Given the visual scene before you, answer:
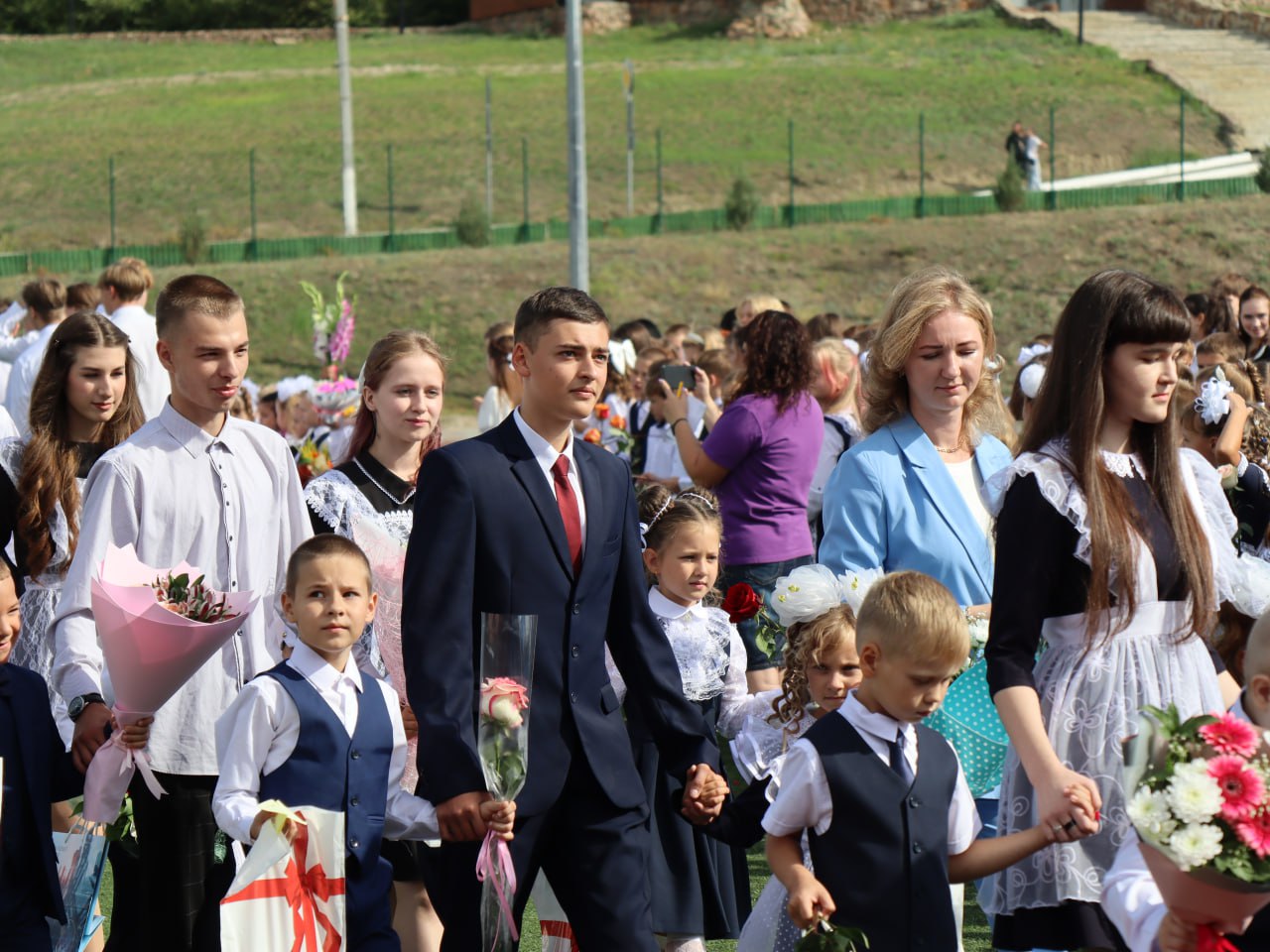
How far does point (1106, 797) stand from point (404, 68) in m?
61.5

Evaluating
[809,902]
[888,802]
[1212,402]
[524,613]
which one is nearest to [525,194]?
[1212,402]

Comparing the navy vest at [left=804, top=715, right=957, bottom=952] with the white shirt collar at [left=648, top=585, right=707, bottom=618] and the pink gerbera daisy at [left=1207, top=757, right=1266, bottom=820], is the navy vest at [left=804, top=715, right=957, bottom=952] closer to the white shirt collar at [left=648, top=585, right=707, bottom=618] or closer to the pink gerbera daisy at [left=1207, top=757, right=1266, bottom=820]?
the pink gerbera daisy at [left=1207, top=757, right=1266, bottom=820]

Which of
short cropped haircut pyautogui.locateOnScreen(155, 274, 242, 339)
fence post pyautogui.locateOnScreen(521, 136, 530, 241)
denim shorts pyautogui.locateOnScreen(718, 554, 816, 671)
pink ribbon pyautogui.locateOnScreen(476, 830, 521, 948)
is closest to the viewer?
pink ribbon pyautogui.locateOnScreen(476, 830, 521, 948)

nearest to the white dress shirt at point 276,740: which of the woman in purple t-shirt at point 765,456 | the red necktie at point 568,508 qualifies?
the red necktie at point 568,508

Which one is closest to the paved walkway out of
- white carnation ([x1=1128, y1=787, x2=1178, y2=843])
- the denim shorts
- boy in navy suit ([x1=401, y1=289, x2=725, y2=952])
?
the denim shorts

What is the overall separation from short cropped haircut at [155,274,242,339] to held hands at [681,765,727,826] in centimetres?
191

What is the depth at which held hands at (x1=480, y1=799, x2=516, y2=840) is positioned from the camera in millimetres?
4062

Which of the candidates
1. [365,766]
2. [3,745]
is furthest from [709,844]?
[3,745]

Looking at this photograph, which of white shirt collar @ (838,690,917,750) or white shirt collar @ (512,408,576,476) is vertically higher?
white shirt collar @ (512,408,576,476)

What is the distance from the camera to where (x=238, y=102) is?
2223 inches

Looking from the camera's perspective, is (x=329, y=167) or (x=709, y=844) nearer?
(x=709, y=844)

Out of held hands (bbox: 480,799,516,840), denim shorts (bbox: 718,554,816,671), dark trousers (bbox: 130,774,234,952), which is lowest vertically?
denim shorts (bbox: 718,554,816,671)

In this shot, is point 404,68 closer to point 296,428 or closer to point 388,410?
point 296,428

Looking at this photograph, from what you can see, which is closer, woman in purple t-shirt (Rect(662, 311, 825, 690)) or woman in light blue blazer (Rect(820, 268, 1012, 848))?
woman in light blue blazer (Rect(820, 268, 1012, 848))
